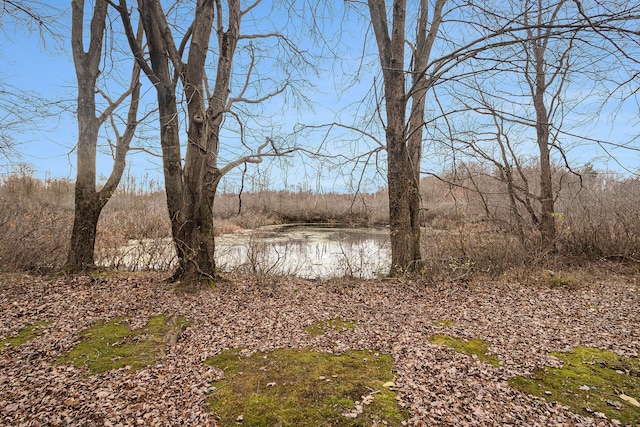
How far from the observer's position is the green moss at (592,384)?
2.50 m

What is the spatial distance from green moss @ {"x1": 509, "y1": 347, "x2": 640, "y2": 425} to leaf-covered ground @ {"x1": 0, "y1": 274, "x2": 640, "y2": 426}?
0.11 m

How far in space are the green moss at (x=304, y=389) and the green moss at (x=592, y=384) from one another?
1.13 meters

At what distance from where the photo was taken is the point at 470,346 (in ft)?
11.4

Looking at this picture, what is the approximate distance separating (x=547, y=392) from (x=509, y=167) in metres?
5.54

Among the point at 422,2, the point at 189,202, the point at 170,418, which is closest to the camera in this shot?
the point at 170,418

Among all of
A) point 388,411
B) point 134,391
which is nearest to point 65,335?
point 134,391

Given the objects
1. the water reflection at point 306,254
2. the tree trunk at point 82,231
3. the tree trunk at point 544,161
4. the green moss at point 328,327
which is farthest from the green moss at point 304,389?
the tree trunk at point 544,161

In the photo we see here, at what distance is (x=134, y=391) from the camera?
2.67 meters

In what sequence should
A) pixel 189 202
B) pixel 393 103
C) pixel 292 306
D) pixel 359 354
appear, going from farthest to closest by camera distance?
pixel 393 103 → pixel 189 202 → pixel 292 306 → pixel 359 354

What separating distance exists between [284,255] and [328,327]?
4272 mm

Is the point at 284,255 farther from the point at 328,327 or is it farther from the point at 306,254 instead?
the point at 328,327

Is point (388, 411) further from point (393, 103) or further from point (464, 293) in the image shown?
point (393, 103)

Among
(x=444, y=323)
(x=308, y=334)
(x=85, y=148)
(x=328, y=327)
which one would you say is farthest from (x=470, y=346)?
(x=85, y=148)

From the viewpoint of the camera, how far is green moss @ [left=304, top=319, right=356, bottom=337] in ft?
12.7
